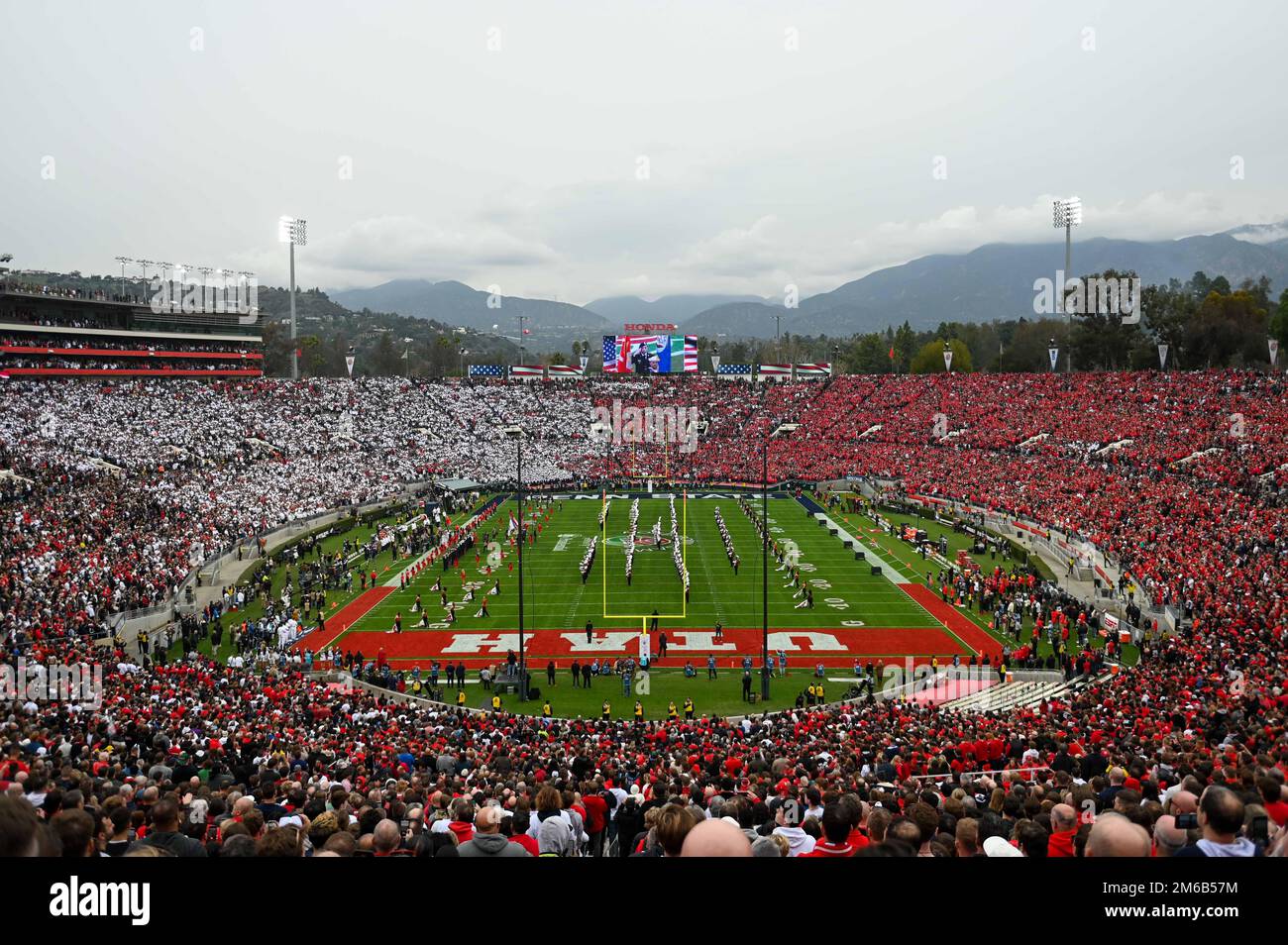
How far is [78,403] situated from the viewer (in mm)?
51312

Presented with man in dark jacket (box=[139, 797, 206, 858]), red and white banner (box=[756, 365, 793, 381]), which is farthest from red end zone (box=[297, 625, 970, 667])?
red and white banner (box=[756, 365, 793, 381])

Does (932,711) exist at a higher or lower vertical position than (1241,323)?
lower

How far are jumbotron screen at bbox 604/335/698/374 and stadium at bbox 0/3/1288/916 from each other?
13.6 ft

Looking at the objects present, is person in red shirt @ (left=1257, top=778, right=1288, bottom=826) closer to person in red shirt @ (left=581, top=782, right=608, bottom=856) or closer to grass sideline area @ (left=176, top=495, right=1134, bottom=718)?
person in red shirt @ (left=581, top=782, right=608, bottom=856)

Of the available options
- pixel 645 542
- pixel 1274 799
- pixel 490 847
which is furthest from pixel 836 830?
pixel 645 542

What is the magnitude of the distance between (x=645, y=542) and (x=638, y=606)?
10778 mm

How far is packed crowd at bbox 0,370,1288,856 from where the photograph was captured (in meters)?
5.52

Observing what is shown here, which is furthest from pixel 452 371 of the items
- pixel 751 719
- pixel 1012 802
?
pixel 1012 802

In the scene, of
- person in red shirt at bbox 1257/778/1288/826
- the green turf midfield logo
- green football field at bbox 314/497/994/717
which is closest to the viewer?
person in red shirt at bbox 1257/778/1288/826

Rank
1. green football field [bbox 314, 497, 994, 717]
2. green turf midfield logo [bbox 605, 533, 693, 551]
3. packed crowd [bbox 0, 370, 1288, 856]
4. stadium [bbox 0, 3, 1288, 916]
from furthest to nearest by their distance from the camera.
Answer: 1. green turf midfield logo [bbox 605, 533, 693, 551]
2. green football field [bbox 314, 497, 994, 717]
3. stadium [bbox 0, 3, 1288, 916]
4. packed crowd [bbox 0, 370, 1288, 856]

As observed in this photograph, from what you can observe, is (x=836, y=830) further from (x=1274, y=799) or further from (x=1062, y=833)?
(x=1274, y=799)

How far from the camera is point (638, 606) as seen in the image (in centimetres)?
2962
